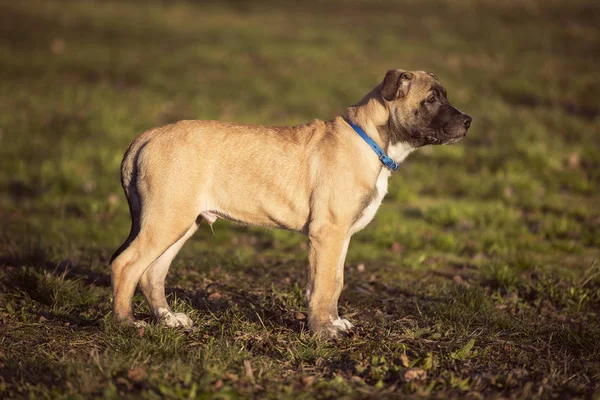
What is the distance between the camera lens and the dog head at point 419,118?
5536 mm

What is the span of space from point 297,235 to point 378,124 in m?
3.53

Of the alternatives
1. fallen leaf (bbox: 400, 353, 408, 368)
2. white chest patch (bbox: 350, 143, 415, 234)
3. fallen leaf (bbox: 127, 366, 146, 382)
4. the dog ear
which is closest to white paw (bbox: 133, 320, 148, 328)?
fallen leaf (bbox: 127, 366, 146, 382)

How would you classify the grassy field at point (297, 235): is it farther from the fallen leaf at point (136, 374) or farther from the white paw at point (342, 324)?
the white paw at point (342, 324)

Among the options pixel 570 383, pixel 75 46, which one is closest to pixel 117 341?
pixel 570 383

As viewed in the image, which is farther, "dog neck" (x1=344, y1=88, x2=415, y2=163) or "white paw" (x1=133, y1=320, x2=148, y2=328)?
"dog neck" (x1=344, y1=88, x2=415, y2=163)

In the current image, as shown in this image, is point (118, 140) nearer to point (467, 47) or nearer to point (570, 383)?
point (570, 383)

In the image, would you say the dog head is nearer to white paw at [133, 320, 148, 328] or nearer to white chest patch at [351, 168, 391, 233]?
white chest patch at [351, 168, 391, 233]

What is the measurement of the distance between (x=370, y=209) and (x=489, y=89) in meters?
10.6

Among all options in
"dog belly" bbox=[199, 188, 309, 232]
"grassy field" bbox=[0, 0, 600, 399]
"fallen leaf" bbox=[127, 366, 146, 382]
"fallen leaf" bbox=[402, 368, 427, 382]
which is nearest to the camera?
"fallen leaf" bbox=[127, 366, 146, 382]

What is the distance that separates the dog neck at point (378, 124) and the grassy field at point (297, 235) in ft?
4.63

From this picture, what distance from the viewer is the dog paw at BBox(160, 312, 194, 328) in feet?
16.8

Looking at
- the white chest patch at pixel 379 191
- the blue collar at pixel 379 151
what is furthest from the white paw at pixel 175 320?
the blue collar at pixel 379 151

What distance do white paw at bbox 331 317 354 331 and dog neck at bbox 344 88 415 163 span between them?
1.42m

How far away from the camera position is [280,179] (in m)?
5.38
